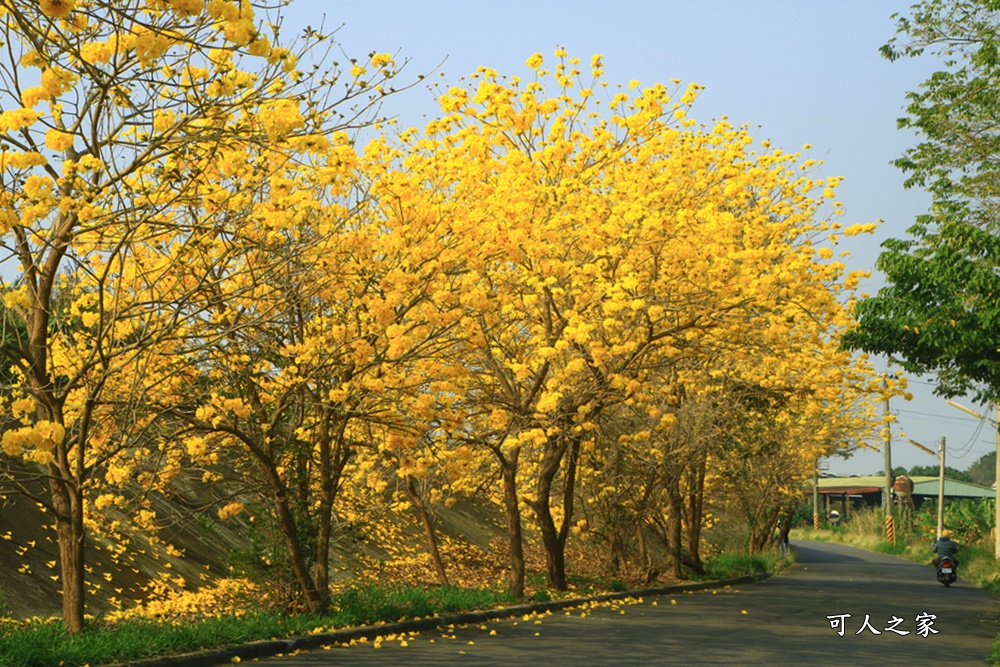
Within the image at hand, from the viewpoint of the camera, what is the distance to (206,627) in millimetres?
11648

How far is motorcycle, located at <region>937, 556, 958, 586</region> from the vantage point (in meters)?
30.4

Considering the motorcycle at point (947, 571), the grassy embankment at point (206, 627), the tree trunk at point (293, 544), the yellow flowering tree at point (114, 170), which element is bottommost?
the motorcycle at point (947, 571)

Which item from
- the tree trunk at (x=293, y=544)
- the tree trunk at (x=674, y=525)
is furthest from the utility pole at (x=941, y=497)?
the tree trunk at (x=293, y=544)

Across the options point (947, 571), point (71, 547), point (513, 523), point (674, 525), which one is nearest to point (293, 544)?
point (71, 547)

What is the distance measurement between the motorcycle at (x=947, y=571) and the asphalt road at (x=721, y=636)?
17.5 ft

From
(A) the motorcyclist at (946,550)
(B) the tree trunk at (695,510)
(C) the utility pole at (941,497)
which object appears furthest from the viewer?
(C) the utility pole at (941,497)

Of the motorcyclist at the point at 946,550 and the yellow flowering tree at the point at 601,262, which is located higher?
the yellow flowering tree at the point at 601,262

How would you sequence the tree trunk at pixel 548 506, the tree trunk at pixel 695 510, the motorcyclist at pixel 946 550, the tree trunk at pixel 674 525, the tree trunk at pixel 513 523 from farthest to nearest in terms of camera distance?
the motorcyclist at pixel 946 550 → the tree trunk at pixel 695 510 → the tree trunk at pixel 674 525 → the tree trunk at pixel 548 506 → the tree trunk at pixel 513 523

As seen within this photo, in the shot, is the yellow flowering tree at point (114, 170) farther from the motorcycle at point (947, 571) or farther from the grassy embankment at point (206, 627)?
the motorcycle at point (947, 571)

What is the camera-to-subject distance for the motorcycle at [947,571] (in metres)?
30.4

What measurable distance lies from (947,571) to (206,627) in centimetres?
2331

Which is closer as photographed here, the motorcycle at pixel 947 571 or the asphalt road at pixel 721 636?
the asphalt road at pixel 721 636

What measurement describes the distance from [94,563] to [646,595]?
1071 centimetres

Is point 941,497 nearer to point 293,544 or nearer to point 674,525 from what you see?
point 674,525
